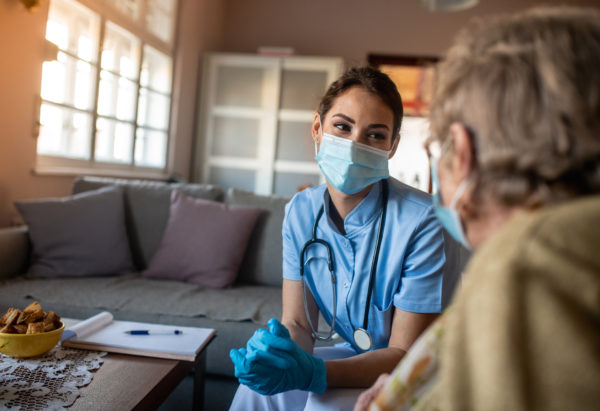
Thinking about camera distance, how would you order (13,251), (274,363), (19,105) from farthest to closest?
(19,105) < (13,251) < (274,363)

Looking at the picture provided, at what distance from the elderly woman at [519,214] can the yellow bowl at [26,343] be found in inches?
31.8

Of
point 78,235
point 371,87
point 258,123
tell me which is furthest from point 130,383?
point 258,123

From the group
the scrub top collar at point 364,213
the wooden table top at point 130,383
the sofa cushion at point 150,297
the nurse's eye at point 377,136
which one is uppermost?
the nurse's eye at point 377,136

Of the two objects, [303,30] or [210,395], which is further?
[303,30]

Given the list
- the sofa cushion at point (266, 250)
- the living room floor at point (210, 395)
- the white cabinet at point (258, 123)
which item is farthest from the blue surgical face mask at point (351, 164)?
the white cabinet at point (258, 123)

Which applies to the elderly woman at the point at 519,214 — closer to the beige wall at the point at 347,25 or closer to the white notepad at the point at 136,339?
the white notepad at the point at 136,339

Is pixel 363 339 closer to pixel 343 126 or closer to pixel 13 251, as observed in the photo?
pixel 343 126

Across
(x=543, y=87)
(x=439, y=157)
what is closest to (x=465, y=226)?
(x=439, y=157)

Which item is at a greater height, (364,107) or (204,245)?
(364,107)

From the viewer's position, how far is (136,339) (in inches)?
48.4

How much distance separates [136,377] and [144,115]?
136 inches

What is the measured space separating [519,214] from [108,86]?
11.9 feet

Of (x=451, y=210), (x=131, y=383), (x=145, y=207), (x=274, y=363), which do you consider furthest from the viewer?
(x=145, y=207)

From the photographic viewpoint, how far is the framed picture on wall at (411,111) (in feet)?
15.4
